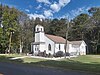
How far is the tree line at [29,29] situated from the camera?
5516 cm

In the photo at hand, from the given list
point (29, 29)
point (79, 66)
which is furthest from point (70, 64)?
point (29, 29)

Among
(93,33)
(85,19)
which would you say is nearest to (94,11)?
(85,19)

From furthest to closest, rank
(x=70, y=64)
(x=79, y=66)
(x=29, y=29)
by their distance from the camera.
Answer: (x=29, y=29) → (x=70, y=64) → (x=79, y=66)

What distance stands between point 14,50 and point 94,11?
31.5 meters

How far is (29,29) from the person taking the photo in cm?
7269

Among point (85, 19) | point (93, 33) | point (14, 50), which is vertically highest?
point (85, 19)

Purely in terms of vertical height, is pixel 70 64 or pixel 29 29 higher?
pixel 29 29

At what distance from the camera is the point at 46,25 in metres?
78.4

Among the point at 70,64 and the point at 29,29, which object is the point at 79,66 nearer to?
the point at 70,64

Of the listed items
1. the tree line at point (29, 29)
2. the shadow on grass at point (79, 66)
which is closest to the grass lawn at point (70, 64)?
the shadow on grass at point (79, 66)

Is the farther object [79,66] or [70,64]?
[70,64]

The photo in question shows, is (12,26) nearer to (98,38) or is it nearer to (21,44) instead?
(21,44)

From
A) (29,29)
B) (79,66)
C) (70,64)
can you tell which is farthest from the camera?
(29,29)

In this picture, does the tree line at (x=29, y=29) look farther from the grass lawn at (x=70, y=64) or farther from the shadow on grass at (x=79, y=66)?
the shadow on grass at (x=79, y=66)
